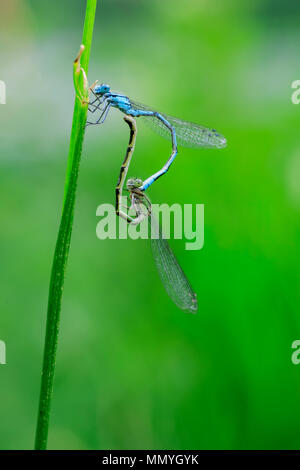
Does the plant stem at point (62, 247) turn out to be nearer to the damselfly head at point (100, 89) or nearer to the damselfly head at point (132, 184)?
the damselfly head at point (100, 89)

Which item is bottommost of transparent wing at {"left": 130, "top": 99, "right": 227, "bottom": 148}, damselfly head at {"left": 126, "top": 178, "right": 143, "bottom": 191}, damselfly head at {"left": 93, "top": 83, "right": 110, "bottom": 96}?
damselfly head at {"left": 126, "top": 178, "right": 143, "bottom": 191}

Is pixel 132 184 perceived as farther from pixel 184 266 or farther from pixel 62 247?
pixel 62 247

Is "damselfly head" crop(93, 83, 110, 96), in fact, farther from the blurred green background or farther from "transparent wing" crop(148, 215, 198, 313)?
the blurred green background

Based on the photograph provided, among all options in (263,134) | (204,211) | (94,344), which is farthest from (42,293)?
(263,134)

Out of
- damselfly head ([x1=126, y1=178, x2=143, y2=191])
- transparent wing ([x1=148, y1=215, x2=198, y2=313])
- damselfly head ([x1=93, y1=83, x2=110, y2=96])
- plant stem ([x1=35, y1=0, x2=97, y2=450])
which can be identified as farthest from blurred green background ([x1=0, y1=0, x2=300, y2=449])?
plant stem ([x1=35, y1=0, x2=97, y2=450])

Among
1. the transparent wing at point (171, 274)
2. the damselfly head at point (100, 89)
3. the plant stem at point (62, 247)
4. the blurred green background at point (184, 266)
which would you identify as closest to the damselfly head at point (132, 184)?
the transparent wing at point (171, 274)

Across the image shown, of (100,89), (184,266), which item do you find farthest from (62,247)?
(184,266)

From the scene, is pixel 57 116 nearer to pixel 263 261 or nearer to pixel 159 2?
pixel 159 2
